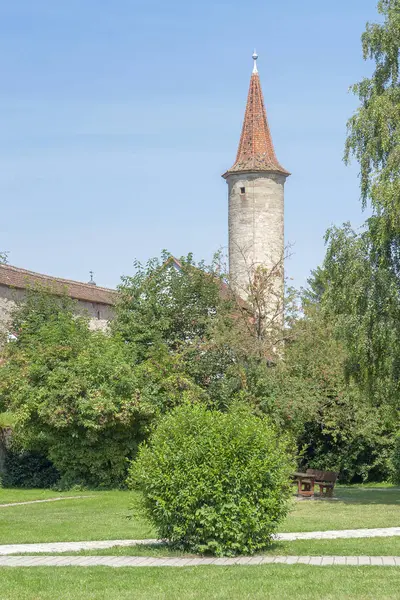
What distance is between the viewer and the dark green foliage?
32344mm

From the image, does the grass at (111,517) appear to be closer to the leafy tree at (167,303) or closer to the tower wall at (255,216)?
the leafy tree at (167,303)

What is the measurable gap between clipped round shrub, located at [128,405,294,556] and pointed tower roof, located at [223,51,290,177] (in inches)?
1882

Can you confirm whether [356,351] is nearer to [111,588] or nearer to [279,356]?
[279,356]

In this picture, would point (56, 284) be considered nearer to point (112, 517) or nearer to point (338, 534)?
point (112, 517)

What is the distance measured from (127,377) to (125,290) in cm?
505

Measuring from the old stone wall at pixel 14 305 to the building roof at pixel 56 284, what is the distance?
0.34 meters

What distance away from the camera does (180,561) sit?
1270 cm

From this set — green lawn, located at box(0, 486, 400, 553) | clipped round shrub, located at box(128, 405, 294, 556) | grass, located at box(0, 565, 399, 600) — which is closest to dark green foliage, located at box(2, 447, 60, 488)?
green lawn, located at box(0, 486, 400, 553)

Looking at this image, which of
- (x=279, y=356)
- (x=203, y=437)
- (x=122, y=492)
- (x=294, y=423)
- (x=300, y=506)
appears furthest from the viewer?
(x=279, y=356)

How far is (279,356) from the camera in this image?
112 ft

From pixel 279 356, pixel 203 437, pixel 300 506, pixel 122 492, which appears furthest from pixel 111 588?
pixel 279 356

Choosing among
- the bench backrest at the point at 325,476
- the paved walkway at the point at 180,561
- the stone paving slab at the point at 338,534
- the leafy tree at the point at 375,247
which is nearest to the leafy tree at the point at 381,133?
the leafy tree at the point at 375,247

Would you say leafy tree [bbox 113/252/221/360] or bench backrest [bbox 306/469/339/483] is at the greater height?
leafy tree [bbox 113/252/221/360]

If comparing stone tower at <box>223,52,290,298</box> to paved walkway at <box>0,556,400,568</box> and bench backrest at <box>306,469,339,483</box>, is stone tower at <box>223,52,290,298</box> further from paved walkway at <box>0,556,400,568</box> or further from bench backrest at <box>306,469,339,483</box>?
paved walkway at <box>0,556,400,568</box>
